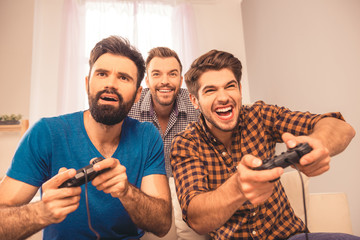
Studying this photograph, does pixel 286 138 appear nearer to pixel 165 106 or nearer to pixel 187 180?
pixel 187 180

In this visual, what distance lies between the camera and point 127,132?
1158 mm

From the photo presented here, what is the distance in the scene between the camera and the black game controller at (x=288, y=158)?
0.59 metres

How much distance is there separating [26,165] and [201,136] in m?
0.70

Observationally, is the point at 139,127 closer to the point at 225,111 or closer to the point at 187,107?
the point at 225,111

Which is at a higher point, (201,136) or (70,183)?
(201,136)

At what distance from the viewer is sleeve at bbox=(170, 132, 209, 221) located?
913 millimetres

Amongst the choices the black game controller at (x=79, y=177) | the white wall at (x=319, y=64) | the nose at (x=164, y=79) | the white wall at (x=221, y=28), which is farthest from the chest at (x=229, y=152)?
the white wall at (x=221, y=28)

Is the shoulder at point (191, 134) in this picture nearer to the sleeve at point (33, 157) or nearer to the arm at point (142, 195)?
the arm at point (142, 195)

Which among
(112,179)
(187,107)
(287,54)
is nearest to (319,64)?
(287,54)

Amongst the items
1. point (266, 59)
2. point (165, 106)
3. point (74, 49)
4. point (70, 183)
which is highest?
point (74, 49)

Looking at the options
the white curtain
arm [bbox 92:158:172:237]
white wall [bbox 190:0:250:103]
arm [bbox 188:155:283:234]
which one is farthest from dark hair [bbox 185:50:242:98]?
white wall [bbox 190:0:250:103]

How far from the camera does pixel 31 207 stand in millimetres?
740

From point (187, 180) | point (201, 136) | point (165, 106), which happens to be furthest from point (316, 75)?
point (187, 180)

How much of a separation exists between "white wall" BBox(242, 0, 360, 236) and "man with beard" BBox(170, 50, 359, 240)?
99cm
